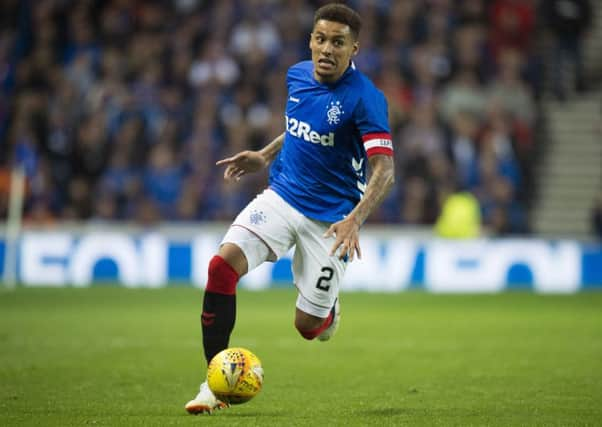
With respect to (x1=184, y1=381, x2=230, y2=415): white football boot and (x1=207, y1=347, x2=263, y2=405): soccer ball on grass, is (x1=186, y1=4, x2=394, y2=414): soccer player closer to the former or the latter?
(x1=184, y1=381, x2=230, y2=415): white football boot

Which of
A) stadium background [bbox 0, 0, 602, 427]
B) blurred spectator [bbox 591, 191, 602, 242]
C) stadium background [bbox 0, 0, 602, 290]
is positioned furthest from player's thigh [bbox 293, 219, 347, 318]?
blurred spectator [bbox 591, 191, 602, 242]

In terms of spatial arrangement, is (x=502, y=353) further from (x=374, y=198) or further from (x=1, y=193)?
(x=1, y=193)

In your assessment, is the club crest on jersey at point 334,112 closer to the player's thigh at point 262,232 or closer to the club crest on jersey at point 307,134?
the club crest on jersey at point 307,134

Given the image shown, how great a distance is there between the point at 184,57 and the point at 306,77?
13.8 m

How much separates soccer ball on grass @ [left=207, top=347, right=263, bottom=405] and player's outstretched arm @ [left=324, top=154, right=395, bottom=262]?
0.81m

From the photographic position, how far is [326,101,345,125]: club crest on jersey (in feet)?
21.6

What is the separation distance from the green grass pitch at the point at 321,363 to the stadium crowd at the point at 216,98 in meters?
3.55

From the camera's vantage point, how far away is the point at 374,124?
21.1 feet

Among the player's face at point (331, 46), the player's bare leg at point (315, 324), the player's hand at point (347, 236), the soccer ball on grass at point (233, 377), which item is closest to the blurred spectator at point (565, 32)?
the player's bare leg at point (315, 324)

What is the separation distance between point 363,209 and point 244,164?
1083 mm

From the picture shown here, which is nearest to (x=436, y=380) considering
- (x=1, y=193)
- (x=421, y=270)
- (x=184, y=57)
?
(x=421, y=270)

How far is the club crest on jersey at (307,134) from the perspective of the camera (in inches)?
263

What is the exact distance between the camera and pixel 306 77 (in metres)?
6.86

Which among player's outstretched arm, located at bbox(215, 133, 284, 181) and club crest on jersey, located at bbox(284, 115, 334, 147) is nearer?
club crest on jersey, located at bbox(284, 115, 334, 147)
